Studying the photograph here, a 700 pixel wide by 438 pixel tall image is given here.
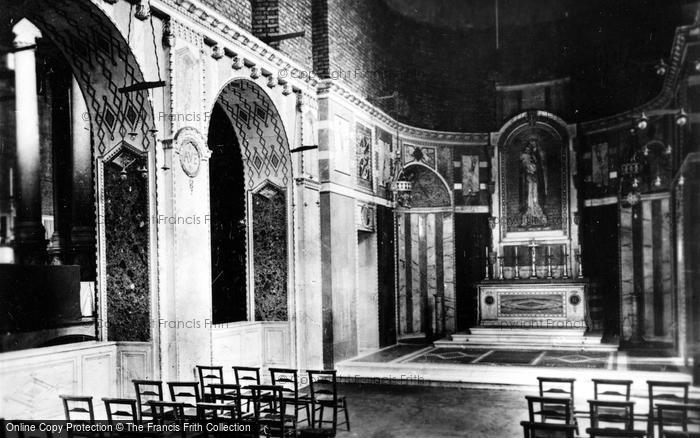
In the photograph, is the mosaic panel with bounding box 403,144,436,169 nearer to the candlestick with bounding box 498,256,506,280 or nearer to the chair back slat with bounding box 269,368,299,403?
the candlestick with bounding box 498,256,506,280

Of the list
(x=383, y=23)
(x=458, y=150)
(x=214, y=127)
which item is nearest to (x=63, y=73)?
(x=214, y=127)

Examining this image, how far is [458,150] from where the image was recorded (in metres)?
18.4

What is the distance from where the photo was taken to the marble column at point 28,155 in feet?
36.9

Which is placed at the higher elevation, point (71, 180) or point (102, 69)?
point (102, 69)

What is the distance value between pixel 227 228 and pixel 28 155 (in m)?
3.91

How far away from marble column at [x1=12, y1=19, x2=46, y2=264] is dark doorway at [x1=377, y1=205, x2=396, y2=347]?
25.0 feet

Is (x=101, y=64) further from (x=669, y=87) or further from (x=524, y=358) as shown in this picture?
(x=669, y=87)

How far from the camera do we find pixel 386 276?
16.4 m

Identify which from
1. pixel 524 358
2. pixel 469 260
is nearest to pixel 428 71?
pixel 469 260

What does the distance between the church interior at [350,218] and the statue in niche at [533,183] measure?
0.20ft

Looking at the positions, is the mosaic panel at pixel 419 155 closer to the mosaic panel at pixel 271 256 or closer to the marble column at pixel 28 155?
the mosaic panel at pixel 271 256

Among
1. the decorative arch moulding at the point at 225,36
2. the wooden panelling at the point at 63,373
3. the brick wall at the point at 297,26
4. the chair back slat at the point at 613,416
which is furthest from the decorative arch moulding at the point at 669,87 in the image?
the wooden panelling at the point at 63,373

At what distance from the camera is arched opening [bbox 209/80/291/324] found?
41.0 feet

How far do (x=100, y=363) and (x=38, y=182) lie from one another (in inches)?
196
